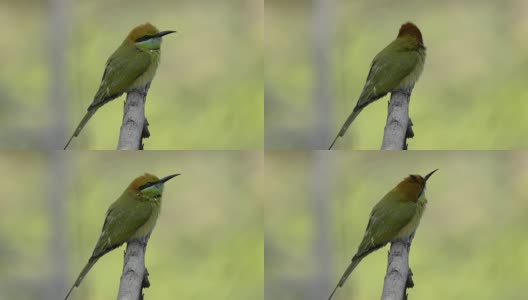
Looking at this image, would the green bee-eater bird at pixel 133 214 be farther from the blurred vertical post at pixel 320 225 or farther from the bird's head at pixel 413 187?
the bird's head at pixel 413 187

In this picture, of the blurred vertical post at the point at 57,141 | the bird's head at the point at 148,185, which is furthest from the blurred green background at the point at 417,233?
the blurred vertical post at the point at 57,141

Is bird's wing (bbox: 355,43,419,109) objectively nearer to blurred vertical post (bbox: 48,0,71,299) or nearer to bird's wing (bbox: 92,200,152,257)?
bird's wing (bbox: 92,200,152,257)

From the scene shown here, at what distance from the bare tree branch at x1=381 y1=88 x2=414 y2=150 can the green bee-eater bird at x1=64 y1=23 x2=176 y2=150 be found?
55cm

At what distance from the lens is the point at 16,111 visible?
1.80m

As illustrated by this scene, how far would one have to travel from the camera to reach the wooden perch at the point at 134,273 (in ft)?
5.75

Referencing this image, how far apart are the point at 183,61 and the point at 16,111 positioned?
41 centimetres

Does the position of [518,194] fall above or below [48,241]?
above

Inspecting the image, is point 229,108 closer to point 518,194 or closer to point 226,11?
point 226,11

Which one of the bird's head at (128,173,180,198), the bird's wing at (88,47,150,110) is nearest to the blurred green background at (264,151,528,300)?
the bird's head at (128,173,180,198)

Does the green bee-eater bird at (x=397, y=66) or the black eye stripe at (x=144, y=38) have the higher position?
the black eye stripe at (x=144, y=38)

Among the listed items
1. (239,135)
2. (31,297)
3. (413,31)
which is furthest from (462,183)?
(31,297)

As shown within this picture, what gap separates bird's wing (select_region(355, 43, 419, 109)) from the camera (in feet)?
5.73

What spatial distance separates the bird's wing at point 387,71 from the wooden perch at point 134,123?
50cm

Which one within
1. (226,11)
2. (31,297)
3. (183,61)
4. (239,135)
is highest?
(226,11)
